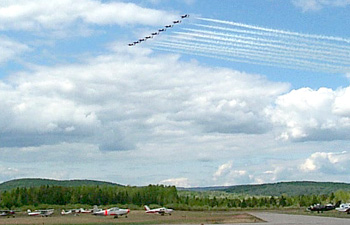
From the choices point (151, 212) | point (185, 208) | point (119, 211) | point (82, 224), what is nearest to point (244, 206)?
point (185, 208)

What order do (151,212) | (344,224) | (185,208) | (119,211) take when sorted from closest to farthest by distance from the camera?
(344,224)
(119,211)
(151,212)
(185,208)

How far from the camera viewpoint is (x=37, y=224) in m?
100

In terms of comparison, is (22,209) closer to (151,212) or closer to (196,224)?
(151,212)

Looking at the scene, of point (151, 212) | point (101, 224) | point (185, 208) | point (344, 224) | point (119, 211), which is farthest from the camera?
point (185, 208)

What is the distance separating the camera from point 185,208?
186750 millimetres

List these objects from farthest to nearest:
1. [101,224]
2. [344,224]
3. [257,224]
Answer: [101,224] → [257,224] → [344,224]

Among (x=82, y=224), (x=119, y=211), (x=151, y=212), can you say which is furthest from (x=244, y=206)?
(x=82, y=224)

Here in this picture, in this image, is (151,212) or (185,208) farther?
(185,208)

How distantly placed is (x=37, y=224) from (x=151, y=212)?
148 feet

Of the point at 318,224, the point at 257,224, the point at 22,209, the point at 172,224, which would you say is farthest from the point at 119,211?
the point at 22,209

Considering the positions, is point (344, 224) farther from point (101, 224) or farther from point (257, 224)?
point (101, 224)

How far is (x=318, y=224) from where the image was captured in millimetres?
81375

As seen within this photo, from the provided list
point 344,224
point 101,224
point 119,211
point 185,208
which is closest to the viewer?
point 344,224

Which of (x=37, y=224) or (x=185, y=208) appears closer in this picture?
(x=37, y=224)
